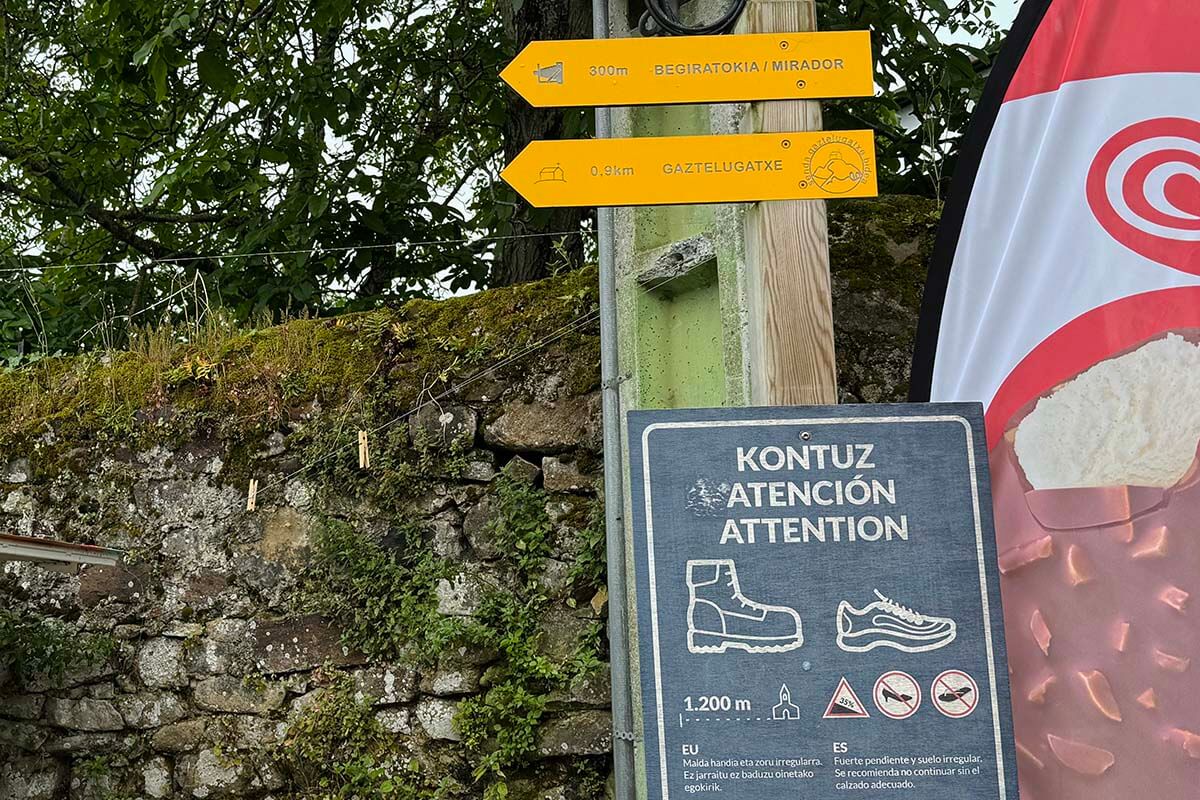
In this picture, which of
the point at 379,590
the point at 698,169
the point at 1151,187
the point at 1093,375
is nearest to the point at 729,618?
the point at 698,169

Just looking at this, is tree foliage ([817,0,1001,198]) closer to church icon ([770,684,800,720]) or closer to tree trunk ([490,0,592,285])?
tree trunk ([490,0,592,285])

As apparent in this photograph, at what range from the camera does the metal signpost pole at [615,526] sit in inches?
134

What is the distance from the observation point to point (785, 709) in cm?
214

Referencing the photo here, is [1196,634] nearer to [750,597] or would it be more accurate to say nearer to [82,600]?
[750,597]

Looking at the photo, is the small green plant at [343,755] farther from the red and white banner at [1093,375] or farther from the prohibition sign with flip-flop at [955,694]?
the prohibition sign with flip-flop at [955,694]

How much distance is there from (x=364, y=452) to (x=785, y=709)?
238 cm

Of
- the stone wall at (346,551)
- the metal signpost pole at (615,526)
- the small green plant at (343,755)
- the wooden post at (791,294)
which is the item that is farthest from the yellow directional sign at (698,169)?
the small green plant at (343,755)

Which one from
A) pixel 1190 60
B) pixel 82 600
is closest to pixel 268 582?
pixel 82 600

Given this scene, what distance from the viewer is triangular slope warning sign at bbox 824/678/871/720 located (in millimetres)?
2143

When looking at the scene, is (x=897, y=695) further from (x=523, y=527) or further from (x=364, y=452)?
(x=364, y=452)

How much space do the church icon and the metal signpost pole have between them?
4.29 feet

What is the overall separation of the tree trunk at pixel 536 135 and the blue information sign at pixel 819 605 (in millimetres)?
3491

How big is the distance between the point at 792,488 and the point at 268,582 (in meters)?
2.53

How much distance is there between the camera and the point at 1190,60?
118 inches
